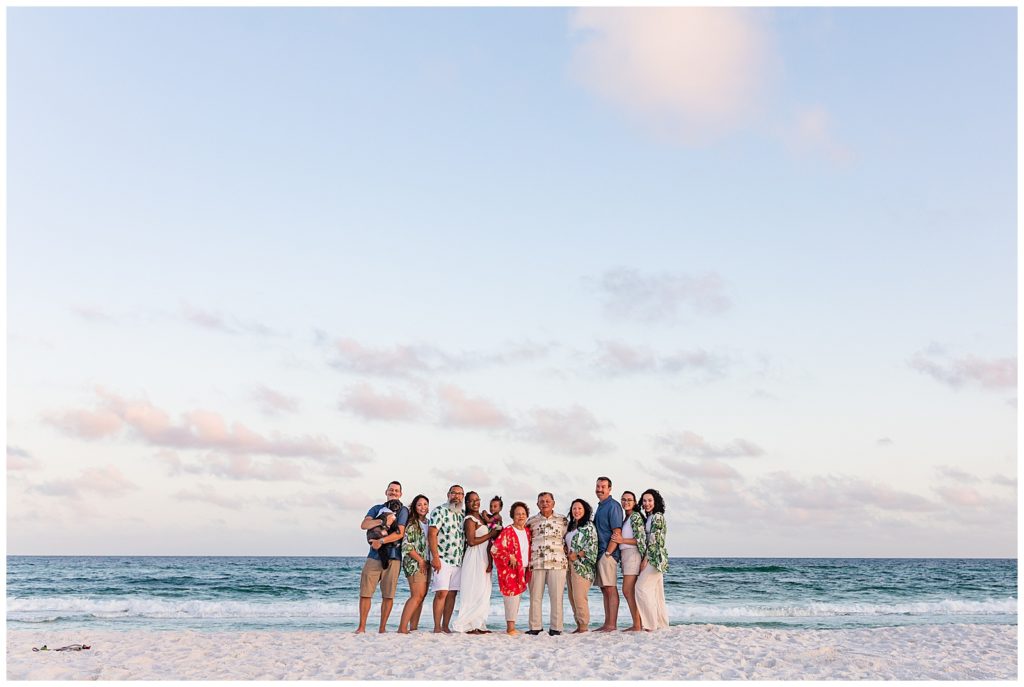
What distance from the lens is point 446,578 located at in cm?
1127

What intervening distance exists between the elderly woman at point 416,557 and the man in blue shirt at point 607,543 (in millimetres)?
2236

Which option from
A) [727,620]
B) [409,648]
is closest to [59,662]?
[409,648]

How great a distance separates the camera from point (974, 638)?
11.3 m

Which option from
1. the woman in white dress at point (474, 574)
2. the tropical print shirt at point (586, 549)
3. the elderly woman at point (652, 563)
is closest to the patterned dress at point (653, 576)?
the elderly woman at point (652, 563)

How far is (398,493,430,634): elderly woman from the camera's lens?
11172 millimetres

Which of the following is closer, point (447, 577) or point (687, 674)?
point (687, 674)

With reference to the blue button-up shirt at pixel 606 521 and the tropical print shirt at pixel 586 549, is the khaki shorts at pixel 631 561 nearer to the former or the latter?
the blue button-up shirt at pixel 606 521

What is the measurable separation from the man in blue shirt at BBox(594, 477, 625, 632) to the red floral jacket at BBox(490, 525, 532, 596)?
3.19ft

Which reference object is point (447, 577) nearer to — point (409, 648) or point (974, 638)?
point (409, 648)

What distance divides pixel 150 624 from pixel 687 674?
45.1 feet

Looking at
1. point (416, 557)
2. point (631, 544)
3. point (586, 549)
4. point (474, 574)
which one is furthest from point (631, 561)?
point (416, 557)

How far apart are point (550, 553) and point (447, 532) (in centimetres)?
135

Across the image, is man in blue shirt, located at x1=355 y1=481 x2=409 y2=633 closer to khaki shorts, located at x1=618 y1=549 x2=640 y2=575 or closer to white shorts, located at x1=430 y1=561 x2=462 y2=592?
white shorts, located at x1=430 y1=561 x2=462 y2=592

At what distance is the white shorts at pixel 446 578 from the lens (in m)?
11.3
